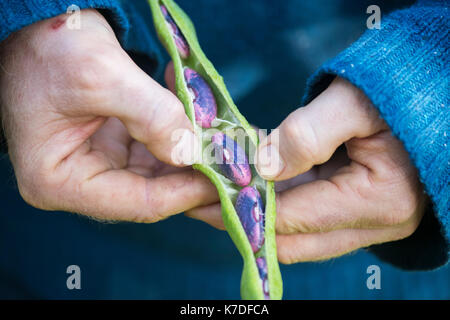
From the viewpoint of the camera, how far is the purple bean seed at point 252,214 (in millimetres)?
1114

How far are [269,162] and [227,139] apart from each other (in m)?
0.13

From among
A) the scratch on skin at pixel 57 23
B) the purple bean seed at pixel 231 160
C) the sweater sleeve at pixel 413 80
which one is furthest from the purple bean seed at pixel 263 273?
the scratch on skin at pixel 57 23

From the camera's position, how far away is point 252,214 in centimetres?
113

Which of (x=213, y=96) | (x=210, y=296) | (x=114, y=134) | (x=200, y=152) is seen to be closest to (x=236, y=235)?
(x=200, y=152)

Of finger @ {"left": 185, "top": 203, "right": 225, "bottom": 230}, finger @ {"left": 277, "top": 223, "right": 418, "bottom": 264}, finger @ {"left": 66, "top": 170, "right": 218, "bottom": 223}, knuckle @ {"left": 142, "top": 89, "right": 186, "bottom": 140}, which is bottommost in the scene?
finger @ {"left": 277, "top": 223, "right": 418, "bottom": 264}

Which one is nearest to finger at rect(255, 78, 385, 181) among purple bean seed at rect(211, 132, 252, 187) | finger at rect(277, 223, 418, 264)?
purple bean seed at rect(211, 132, 252, 187)

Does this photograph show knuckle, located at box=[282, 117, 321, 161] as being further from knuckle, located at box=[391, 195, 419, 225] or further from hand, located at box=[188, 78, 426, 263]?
knuckle, located at box=[391, 195, 419, 225]

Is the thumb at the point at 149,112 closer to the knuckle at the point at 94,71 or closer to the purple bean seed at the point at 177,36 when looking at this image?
the knuckle at the point at 94,71

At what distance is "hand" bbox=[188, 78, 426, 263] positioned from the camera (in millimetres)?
1104

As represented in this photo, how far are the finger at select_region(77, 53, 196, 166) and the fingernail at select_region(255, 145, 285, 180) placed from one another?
0.20 metres

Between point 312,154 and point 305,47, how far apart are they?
2.12ft

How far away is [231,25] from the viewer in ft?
5.38

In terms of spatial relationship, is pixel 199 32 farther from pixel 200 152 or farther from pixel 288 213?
pixel 288 213

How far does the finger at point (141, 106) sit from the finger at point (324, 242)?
1.61 ft
